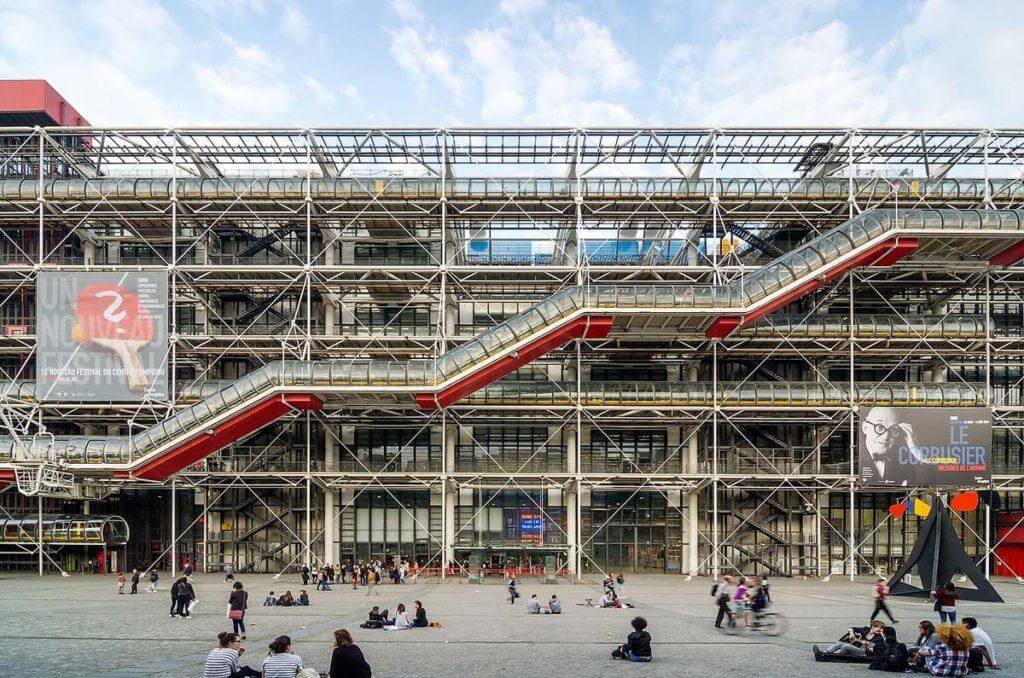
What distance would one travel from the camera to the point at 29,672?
40.0 feet

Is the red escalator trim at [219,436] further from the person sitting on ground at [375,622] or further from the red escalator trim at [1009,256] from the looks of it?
the red escalator trim at [1009,256]

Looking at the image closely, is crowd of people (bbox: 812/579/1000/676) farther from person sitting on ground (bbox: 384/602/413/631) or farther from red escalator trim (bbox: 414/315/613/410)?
red escalator trim (bbox: 414/315/613/410)

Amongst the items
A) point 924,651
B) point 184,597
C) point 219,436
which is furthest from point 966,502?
point 219,436

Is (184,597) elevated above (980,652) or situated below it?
below

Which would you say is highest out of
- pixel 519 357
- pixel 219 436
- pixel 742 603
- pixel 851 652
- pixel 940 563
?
pixel 519 357

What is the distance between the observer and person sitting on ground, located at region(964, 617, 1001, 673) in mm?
12422

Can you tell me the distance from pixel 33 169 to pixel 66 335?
997 centimetres

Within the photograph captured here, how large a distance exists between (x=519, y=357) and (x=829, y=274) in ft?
37.3

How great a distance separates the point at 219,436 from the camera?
93.8 feet

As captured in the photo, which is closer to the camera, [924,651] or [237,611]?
[924,651]

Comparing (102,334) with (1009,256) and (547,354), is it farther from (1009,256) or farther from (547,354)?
(1009,256)

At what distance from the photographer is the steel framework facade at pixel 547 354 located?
30766mm

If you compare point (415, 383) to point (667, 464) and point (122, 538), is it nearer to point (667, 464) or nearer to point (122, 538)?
point (667, 464)

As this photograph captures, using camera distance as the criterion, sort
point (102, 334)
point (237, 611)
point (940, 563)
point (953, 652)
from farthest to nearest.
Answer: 1. point (102, 334)
2. point (940, 563)
3. point (237, 611)
4. point (953, 652)
